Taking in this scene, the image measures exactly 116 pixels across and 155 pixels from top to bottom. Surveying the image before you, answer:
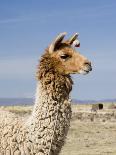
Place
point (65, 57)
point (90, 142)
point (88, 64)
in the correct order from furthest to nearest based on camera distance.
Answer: point (90, 142) < point (65, 57) < point (88, 64)

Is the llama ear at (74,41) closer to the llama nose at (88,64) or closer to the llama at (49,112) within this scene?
the llama at (49,112)

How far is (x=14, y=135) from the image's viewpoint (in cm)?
812

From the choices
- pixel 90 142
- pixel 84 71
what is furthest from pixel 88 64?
pixel 90 142

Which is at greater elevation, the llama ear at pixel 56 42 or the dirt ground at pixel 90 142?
the llama ear at pixel 56 42

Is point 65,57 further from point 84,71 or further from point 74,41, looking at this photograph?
point 84,71

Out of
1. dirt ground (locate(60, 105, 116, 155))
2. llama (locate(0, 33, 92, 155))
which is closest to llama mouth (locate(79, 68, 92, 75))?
llama (locate(0, 33, 92, 155))

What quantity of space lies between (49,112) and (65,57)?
0.90 metres

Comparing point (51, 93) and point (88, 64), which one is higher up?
point (88, 64)

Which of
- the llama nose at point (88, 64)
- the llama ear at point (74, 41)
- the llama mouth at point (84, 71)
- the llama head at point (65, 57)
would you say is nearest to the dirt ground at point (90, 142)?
the llama ear at point (74, 41)

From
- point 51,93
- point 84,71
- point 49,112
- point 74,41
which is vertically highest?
point 74,41

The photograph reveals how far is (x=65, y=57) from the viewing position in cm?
844

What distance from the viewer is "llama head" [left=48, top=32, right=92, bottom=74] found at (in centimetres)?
829

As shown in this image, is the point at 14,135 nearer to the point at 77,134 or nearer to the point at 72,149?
the point at 72,149

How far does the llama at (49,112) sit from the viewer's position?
8.01 metres
